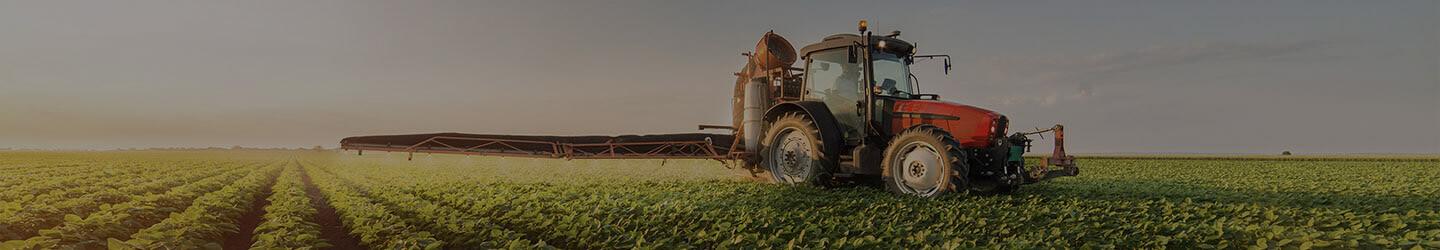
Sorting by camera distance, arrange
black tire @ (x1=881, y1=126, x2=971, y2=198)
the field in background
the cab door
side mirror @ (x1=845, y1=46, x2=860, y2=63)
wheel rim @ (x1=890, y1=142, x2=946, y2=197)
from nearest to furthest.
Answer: the field in background
black tire @ (x1=881, y1=126, x2=971, y2=198)
wheel rim @ (x1=890, y1=142, x2=946, y2=197)
side mirror @ (x1=845, y1=46, x2=860, y2=63)
the cab door

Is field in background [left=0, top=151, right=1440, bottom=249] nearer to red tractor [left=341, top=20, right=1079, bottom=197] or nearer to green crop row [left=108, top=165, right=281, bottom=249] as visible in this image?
green crop row [left=108, top=165, right=281, bottom=249]

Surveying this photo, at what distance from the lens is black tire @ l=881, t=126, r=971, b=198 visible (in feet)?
28.0

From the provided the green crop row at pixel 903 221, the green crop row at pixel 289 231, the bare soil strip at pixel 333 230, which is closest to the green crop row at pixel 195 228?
the green crop row at pixel 289 231

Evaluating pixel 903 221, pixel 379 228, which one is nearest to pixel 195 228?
pixel 379 228

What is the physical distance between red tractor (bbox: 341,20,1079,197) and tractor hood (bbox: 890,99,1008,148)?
0.01 metres

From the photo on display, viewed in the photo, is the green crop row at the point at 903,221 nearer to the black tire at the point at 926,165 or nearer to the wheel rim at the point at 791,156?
the black tire at the point at 926,165

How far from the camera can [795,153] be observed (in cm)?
1105

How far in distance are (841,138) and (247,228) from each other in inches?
345

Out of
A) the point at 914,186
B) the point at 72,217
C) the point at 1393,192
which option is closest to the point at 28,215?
the point at 72,217

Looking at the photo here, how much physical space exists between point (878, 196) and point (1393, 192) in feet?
34.5

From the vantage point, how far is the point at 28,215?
8625 mm

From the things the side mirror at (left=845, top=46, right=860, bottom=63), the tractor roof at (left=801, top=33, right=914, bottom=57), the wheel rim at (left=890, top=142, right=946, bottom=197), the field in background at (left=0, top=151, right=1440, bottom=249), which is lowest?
the field in background at (left=0, top=151, right=1440, bottom=249)

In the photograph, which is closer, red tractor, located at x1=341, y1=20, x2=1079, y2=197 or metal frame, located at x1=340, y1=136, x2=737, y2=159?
red tractor, located at x1=341, y1=20, x2=1079, y2=197

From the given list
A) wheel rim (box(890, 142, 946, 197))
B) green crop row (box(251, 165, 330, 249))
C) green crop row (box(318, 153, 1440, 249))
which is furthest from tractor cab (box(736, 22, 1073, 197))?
green crop row (box(251, 165, 330, 249))
